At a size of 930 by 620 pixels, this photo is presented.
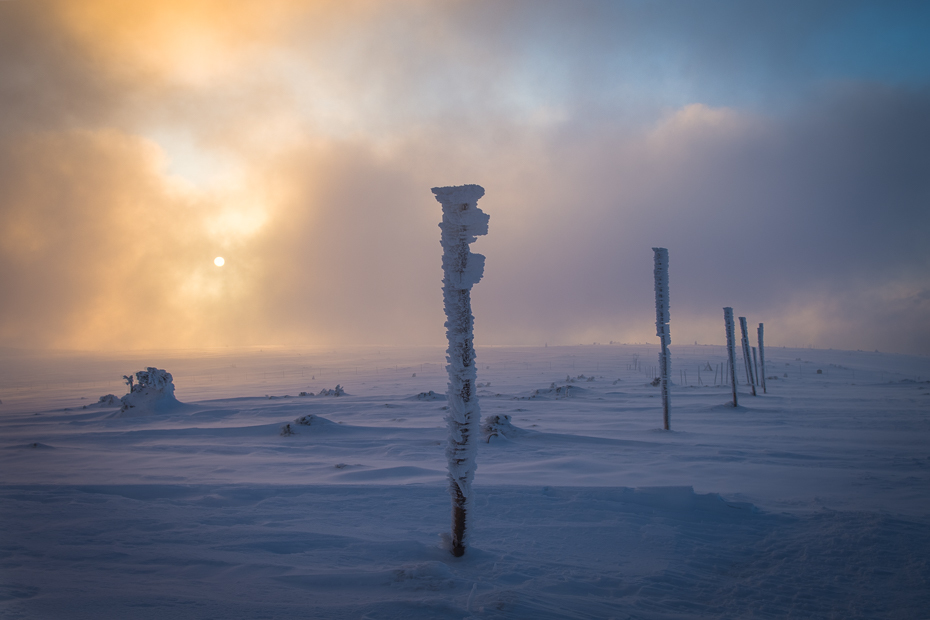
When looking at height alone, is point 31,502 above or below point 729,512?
above

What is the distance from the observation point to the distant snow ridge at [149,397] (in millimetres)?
18250

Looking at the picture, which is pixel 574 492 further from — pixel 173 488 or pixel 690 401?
pixel 690 401

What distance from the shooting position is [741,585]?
15.4 ft

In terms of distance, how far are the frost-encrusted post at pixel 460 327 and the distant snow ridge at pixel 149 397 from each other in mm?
18257

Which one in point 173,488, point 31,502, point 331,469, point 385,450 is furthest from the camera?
point 385,450

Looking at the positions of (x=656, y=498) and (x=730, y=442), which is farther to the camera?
(x=730, y=442)

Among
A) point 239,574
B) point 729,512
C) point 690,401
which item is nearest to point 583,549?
point 729,512

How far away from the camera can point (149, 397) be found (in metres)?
18.7

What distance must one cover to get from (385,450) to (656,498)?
6917 millimetres

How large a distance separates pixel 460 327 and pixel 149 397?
19.0 m

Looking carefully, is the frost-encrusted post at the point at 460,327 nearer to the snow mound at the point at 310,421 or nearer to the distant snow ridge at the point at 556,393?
the snow mound at the point at 310,421

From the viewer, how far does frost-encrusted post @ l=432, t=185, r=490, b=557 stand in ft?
16.9

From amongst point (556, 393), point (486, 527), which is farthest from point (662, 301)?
point (556, 393)

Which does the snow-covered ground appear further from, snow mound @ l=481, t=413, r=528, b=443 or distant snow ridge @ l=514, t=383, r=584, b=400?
distant snow ridge @ l=514, t=383, r=584, b=400
